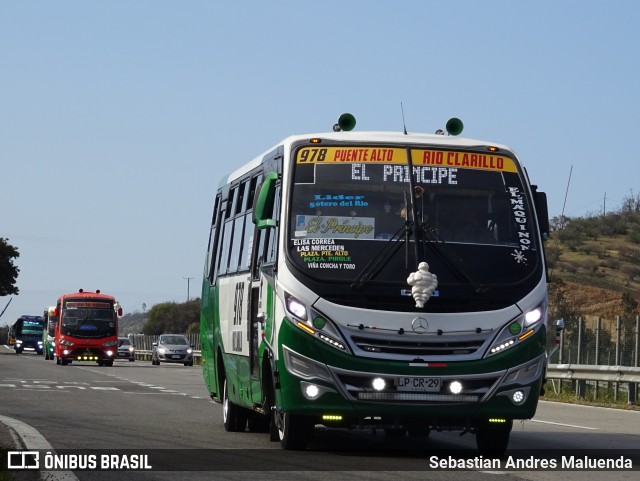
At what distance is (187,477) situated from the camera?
11.9 m

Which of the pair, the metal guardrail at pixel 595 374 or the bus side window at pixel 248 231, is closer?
the bus side window at pixel 248 231

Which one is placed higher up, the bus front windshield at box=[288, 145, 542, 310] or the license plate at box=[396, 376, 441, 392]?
the bus front windshield at box=[288, 145, 542, 310]

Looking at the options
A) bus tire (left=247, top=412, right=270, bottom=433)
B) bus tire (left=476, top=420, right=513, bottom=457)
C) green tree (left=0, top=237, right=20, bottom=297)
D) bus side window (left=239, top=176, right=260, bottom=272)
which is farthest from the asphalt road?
green tree (left=0, top=237, right=20, bottom=297)

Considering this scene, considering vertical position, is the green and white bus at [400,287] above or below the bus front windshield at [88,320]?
below

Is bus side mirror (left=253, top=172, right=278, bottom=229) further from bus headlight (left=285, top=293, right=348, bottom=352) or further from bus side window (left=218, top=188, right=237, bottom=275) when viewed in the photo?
bus side window (left=218, top=188, right=237, bottom=275)

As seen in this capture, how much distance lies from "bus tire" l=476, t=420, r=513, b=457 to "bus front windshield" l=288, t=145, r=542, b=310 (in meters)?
1.39

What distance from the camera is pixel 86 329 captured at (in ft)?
198

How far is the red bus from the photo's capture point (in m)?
60.2

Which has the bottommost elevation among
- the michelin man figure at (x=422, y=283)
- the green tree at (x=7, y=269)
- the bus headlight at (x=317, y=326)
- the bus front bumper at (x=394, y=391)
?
the bus front bumper at (x=394, y=391)

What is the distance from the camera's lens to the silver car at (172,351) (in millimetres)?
68375

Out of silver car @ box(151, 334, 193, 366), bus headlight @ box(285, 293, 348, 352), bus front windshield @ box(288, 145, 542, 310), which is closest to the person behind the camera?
bus headlight @ box(285, 293, 348, 352)

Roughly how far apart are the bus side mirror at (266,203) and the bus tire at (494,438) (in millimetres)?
2812

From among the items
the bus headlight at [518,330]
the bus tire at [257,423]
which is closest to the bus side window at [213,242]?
the bus tire at [257,423]

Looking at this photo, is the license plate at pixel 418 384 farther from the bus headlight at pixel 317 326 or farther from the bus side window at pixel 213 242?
the bus side window at pixel 213 242
